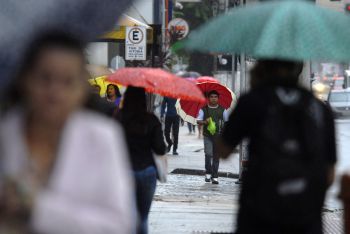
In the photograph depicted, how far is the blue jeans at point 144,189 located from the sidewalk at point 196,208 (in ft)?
2.85

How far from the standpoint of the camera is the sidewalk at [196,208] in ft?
36.6

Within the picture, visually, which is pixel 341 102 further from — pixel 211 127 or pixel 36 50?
pixel 36 50

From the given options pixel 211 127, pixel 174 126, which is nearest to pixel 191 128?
pixel 174 126

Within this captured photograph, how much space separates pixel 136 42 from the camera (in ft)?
68.5

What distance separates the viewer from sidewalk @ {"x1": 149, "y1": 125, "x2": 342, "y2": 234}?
11.1 metres

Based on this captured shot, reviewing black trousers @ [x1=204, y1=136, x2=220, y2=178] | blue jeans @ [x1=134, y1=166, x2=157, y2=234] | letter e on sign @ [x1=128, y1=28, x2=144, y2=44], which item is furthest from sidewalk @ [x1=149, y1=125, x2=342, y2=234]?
letter e on sign @ [x1=128, y1=28, x2=144, y2=44]

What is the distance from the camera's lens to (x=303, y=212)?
4434 millimetres

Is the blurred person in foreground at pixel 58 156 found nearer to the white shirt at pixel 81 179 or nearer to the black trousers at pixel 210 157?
the white shirt at pixel 81 179

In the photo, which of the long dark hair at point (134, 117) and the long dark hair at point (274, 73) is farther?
the long dark hair at point (134, 117)

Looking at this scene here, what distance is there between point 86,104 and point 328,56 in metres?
2.33

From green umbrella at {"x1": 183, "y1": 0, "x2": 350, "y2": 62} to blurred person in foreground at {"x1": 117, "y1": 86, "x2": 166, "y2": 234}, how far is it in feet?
7.64

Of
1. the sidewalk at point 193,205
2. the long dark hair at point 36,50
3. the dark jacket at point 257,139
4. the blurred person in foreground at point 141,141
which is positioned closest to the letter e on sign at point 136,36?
the sidewalk at point 193,205

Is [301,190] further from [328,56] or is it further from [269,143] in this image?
[328,56]

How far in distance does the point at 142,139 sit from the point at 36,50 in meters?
4.71
